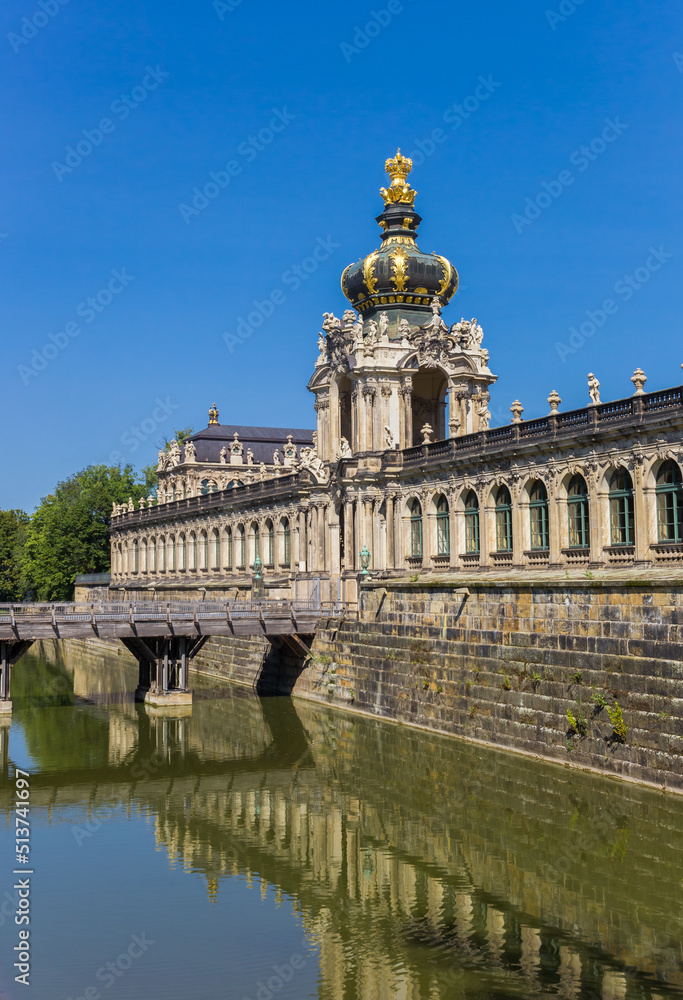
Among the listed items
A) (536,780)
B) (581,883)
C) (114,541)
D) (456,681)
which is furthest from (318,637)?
(114,541)

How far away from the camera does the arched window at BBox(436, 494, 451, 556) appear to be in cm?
4191

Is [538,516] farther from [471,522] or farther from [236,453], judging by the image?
[236,453]

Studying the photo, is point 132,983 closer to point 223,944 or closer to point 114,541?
point 223,944

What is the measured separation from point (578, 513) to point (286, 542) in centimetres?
2771

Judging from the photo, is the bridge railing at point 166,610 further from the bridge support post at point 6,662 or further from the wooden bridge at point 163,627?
the bridge support post at point 6,662

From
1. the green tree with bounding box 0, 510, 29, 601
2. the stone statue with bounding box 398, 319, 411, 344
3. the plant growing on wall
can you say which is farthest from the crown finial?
the green tree with bounding box 0, 510, 29, 601

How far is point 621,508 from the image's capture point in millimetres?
32031

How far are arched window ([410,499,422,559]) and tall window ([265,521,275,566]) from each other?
58.6 ft

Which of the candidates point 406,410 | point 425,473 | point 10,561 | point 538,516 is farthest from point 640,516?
point 10,561

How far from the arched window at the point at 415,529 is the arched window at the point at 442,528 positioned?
141 cm

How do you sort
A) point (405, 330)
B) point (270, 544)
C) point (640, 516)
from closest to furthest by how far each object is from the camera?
1. point (640, 516)
2. point (405, 330)
3. point (270, 544)

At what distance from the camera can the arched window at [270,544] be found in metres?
61.4

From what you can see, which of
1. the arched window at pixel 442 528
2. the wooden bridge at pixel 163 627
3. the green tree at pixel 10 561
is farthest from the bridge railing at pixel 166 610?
the green tree at pixel 10 561

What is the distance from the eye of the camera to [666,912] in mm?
18375
